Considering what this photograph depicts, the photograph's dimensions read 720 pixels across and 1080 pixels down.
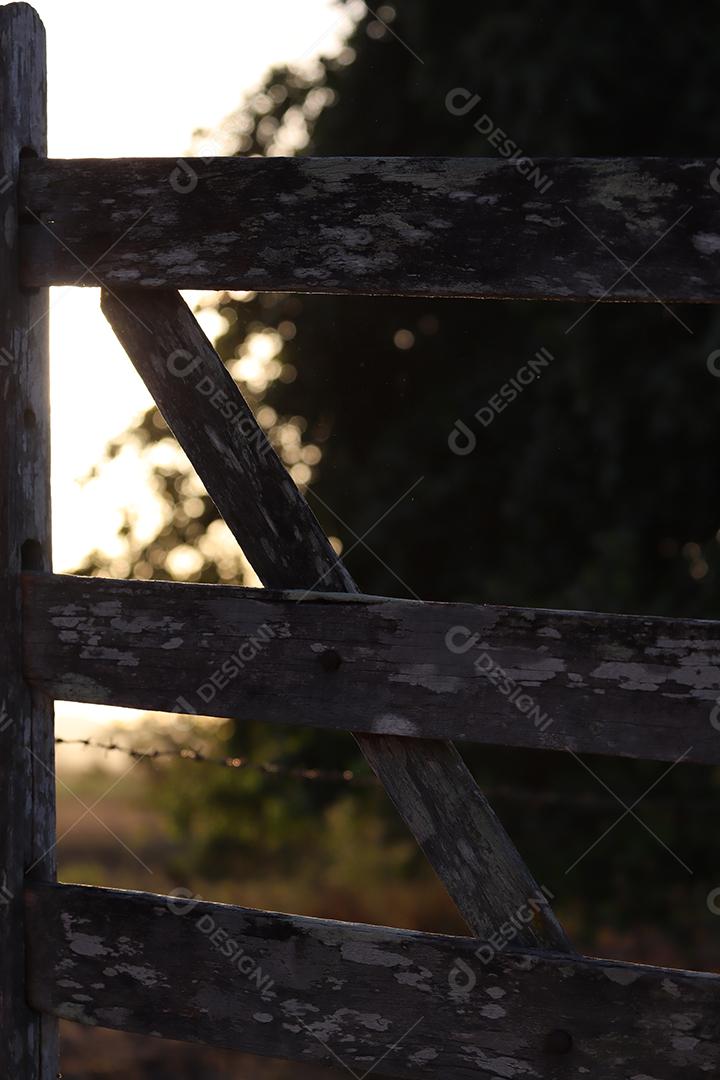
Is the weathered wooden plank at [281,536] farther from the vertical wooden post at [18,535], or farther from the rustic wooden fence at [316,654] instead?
the vertical wooden post at [18,535]

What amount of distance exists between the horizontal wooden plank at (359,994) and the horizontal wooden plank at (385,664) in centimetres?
37

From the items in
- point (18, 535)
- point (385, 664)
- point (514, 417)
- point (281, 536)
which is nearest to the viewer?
point (385, 664)

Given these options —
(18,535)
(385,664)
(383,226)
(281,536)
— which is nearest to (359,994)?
(385,664)

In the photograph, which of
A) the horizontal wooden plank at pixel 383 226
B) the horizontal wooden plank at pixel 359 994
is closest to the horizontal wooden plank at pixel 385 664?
the horizontal wooden plank at pixel 359 994

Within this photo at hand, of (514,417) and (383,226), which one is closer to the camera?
(383,226)

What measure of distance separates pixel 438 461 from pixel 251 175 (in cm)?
486

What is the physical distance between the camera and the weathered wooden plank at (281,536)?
6.25 ft

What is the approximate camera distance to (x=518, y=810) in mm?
6445

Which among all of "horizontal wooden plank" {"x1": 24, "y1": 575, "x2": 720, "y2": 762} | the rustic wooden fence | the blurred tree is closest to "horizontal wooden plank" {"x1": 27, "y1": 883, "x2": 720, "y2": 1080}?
the rustic wooden fence

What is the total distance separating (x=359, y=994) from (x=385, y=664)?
23.3 inches

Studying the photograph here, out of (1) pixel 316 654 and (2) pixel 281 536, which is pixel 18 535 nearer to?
(2) pixel 281 536

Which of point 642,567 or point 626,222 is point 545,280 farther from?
point 642,567

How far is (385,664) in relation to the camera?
190 cm

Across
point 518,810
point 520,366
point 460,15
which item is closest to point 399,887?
point 518,810
